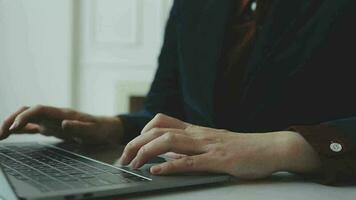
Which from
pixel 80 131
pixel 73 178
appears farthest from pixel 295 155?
pixel 80 131

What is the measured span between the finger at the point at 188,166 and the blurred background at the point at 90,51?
6.30 ft

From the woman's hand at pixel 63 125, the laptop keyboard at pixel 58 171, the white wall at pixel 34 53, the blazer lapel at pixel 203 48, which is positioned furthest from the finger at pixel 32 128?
the white wall at pixel 34 53

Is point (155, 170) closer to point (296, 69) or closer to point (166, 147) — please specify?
point (166, 147)

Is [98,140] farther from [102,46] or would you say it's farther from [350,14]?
[102,46]

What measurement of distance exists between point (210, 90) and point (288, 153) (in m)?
0.44

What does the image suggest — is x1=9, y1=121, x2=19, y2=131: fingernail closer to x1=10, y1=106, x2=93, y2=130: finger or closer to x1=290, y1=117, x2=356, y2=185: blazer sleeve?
x1=10, y1=106, x2=93, y2=130: finger

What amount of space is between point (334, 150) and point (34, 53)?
2.07 m

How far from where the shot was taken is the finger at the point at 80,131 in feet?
3.16

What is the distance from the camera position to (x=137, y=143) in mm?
654

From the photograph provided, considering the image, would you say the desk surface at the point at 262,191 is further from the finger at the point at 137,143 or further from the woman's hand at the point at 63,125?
the woman's hand at the point at 63,125

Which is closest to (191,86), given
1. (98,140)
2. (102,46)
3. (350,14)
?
(98,140)

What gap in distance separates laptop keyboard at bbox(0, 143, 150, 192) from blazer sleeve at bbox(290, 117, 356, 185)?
235 millimetres

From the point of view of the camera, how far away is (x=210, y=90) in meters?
1.07

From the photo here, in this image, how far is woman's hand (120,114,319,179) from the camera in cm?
62
